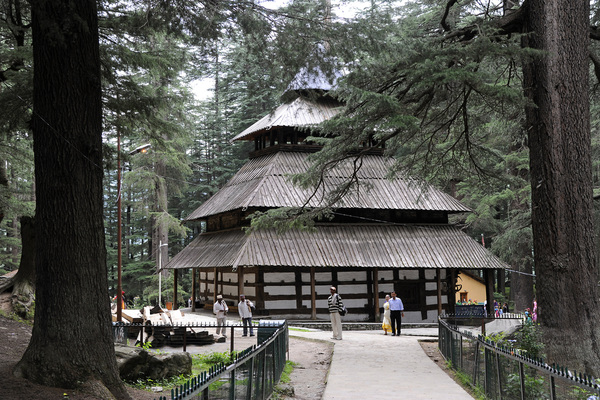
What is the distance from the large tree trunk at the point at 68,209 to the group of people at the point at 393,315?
548 inches

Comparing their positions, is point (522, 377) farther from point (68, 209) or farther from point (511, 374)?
point (68, 209)

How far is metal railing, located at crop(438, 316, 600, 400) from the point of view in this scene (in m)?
6.12

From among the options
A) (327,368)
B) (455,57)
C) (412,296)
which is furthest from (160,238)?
(455,57)

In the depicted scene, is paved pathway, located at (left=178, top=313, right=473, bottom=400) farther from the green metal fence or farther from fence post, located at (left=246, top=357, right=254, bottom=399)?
fence post, located at (left=246, top=357, right=254, bottom=399)

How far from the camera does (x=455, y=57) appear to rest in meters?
11.8

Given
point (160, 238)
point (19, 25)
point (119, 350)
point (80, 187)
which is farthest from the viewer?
point (160, 238)

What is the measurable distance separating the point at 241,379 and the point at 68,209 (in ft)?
11.8

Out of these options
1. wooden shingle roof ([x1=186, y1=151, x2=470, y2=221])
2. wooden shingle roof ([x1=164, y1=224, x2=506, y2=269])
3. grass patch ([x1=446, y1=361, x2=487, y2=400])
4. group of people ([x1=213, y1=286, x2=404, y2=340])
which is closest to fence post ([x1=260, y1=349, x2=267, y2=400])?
grass patch ([x1=446, y1=361, x2=487, y2=400])

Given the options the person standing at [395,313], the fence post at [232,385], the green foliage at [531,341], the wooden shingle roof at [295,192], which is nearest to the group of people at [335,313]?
A: the person standing at [395,313]

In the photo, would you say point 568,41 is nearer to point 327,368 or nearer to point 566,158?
point 566,158

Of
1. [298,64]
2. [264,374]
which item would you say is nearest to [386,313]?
[298,64]

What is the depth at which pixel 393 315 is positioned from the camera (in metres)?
21.9

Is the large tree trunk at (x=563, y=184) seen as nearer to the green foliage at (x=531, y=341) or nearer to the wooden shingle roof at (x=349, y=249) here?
the green foliage at (x=531, y=341)

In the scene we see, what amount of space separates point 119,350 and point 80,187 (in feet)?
11.9
